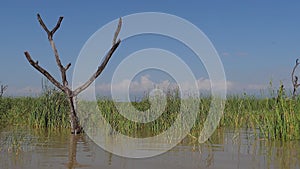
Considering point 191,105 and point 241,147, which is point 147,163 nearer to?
point 241,147

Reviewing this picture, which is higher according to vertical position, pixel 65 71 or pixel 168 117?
pixel 65 71

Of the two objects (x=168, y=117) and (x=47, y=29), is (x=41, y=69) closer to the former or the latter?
(x=47, y=29)

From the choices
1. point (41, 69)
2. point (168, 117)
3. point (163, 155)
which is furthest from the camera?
point (168, 117)

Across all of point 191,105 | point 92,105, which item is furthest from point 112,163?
point 92,105

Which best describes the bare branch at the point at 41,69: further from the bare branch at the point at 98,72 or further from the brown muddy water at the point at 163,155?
the brown muddy water at the point at 163,155

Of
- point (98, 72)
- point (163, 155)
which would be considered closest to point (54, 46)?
point (98, 72)

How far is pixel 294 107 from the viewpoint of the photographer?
8906 mm

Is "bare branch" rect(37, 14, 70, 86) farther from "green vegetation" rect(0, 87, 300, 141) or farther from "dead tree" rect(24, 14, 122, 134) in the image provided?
"green vegetation" rect(0, 87, 300, 141)

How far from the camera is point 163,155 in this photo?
264 inches

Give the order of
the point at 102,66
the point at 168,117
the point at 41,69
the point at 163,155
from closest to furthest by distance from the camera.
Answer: the point at 163,155, the point at 41,69, the point at 102,66, the point at 168,117

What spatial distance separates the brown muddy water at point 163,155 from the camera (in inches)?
233

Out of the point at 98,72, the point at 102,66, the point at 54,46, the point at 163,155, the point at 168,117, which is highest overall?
the point at 54,46

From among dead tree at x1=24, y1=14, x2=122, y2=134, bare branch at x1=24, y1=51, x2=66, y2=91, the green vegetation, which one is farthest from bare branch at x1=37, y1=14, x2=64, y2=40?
the green vegetation

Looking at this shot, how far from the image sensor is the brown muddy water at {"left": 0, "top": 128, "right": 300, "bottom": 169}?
19.4 feet
